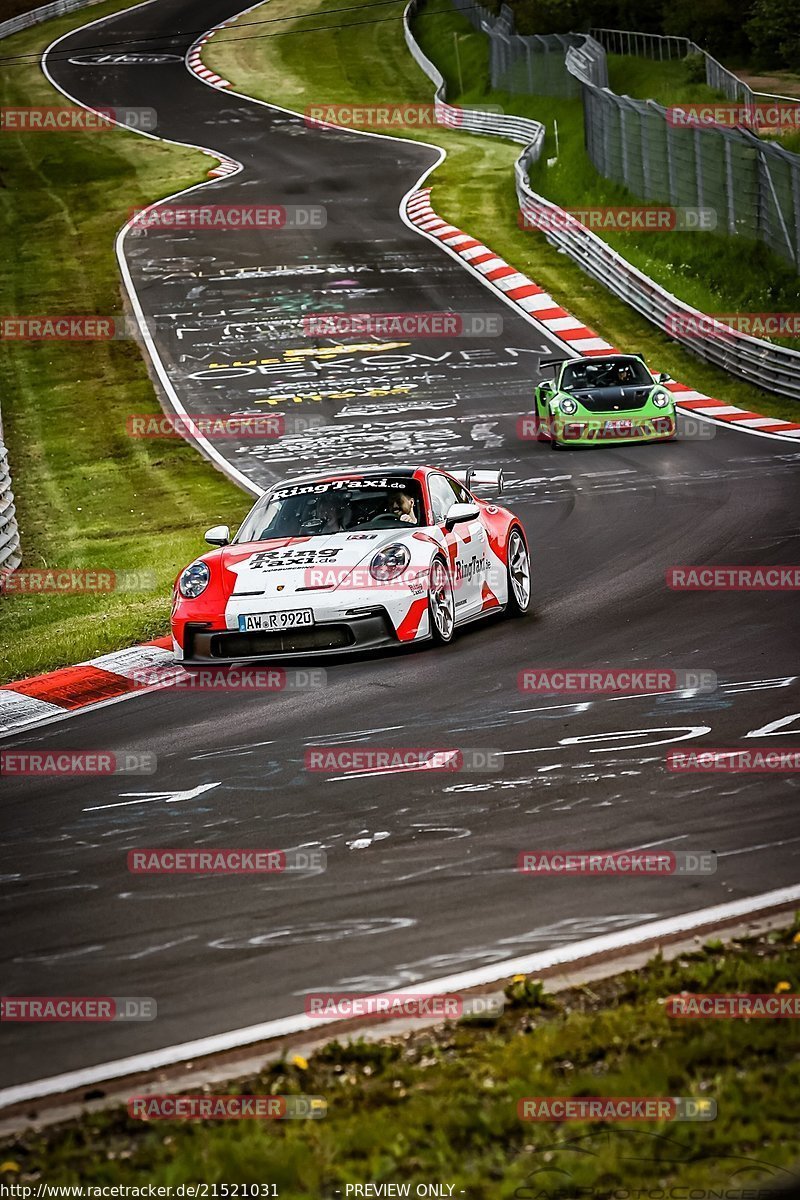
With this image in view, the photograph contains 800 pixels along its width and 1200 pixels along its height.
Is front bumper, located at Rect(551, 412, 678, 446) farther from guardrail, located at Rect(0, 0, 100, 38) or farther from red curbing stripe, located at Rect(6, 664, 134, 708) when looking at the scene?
guardrail, located at Rect(0, 0, 100, 38)

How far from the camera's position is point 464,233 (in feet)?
123

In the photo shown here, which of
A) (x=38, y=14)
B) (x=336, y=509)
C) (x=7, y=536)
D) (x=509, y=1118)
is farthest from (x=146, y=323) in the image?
(x=38, y=14)

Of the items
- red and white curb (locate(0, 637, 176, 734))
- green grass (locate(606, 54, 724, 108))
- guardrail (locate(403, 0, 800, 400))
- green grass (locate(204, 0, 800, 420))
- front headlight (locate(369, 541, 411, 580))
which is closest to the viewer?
red and white curb (locate(0, 637, 176, 734))

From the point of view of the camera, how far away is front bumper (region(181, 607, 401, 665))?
35.7 ft

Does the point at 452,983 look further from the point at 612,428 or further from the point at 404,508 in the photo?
the point at 612,428

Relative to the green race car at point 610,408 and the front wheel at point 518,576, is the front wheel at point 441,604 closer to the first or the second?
the front wheel at point 518,576

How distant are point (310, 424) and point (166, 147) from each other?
2688 centimetres

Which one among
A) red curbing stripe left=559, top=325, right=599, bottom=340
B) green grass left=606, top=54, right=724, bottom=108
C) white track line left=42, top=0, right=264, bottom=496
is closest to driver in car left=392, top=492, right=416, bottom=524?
white track line left=42, top=0, right=264, bottom=496

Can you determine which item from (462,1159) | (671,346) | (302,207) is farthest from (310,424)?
(462,1159)

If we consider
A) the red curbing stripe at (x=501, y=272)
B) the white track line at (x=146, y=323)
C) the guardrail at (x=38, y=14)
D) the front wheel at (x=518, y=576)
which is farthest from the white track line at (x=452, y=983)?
the guardrail at (x=38, y=14)

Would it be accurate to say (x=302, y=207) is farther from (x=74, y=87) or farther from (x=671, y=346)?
(x=74, y=87)

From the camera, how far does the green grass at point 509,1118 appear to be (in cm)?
407

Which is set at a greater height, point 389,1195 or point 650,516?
point 389,1195

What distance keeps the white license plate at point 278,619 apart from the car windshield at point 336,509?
1.20m
